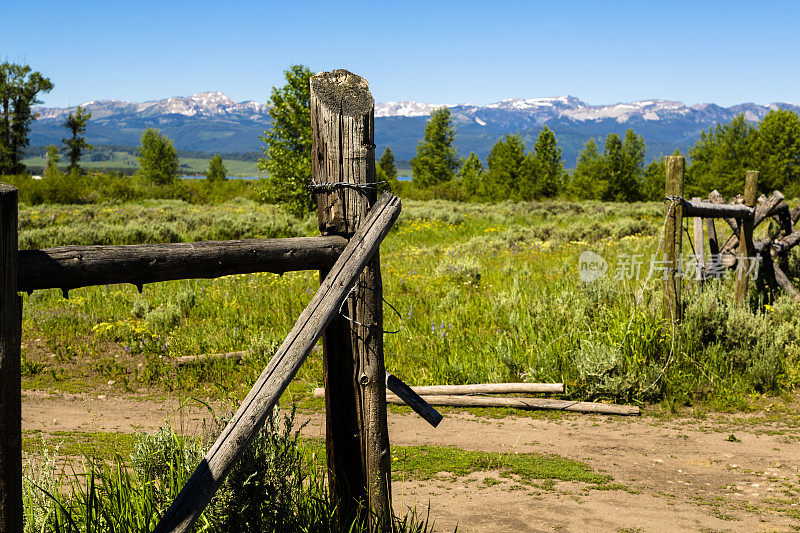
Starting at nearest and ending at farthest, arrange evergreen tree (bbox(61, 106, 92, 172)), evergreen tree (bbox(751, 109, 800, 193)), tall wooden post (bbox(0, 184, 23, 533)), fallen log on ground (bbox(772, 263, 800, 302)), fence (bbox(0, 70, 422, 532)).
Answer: tall wooden post (bbox(0, 184, 23, 533)) < fence (bbox(0, 70, 422, 532)) < fallen log on ground (bbox(772, 263, 800, 302)) < evergreen tree (bbox(751, 109, 800, 193)) < evergreen tree (bbox(61, 106, 92, 172))

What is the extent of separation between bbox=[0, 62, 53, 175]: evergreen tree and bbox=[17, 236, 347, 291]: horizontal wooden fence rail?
63.6m

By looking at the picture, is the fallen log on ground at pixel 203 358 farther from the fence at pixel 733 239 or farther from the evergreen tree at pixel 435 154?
A: the evergreen tree at pixel 435 154

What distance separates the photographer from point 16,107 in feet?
190

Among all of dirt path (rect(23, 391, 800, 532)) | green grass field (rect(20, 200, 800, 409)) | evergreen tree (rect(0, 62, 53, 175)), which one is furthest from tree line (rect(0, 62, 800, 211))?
dirt path (rect(23, 391, 800, 532))

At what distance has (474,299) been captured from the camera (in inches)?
402

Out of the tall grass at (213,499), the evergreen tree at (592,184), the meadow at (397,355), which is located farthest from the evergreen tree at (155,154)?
the tall grass at (213,499)

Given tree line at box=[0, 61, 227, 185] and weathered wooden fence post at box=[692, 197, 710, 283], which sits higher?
tree line at box=[0, 61, 227, 185]

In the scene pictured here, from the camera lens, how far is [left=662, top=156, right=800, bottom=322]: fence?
23.8 ft

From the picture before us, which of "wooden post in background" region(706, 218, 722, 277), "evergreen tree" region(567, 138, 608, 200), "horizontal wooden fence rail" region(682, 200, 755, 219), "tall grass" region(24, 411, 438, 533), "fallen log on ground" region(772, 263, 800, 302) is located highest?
"evergreen tree" region(567, 138, 608, 200)

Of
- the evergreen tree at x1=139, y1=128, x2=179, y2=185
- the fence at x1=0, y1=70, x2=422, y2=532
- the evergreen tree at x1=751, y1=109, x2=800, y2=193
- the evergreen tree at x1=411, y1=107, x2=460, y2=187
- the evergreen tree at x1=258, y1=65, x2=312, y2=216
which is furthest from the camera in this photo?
the evergreen tree at x1=139, y1=128, x2=179, y2=185

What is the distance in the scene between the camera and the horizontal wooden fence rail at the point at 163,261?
7.08 ft

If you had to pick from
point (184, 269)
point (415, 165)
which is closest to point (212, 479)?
point (184, 269)

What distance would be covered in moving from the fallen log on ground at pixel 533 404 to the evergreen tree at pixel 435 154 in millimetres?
62663

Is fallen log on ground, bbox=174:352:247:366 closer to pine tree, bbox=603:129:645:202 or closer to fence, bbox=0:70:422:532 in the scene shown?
fence, bbox=0:70:422:532
